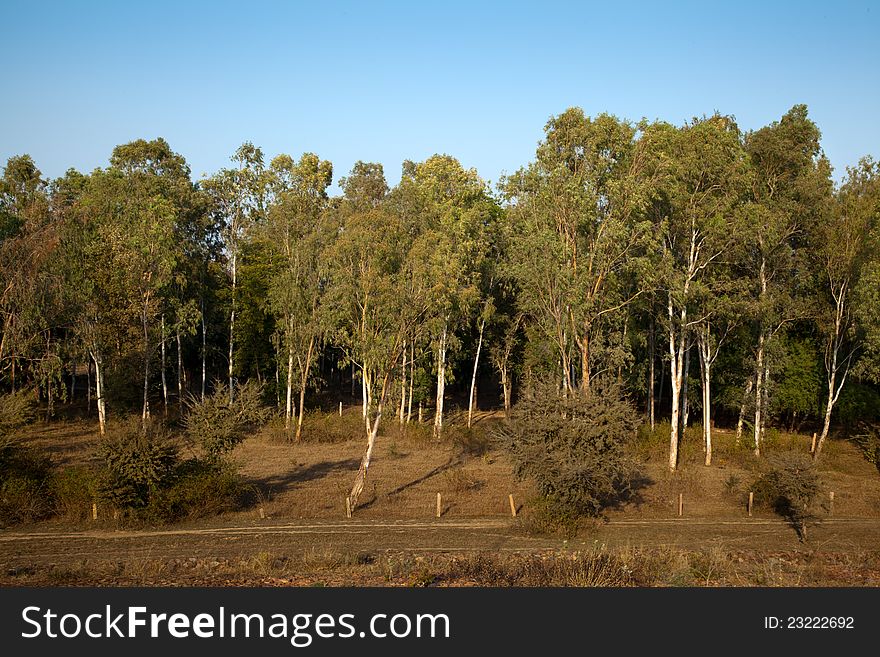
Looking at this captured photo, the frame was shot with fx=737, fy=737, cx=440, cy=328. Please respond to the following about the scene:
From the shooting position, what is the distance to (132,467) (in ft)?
84.3

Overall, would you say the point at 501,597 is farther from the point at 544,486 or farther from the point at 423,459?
the point at 423,459

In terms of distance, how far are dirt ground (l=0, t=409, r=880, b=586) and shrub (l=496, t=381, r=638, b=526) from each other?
3.56ft

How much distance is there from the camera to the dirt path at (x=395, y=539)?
2154 centimetres

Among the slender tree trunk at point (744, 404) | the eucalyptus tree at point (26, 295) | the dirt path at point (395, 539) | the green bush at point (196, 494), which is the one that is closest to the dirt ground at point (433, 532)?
the dirt path at point (395, 539)

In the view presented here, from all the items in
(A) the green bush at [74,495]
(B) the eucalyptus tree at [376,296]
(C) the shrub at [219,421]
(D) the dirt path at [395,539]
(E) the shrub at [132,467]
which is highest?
(B) the eucalyptus tree at [376,296]

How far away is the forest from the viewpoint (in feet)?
107

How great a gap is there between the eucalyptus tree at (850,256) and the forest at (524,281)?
4.7 inches

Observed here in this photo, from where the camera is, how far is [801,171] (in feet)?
132

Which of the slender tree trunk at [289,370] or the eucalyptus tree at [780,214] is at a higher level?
the eucalyptus tree at [780,214]

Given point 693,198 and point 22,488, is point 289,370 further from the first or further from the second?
point 693,198

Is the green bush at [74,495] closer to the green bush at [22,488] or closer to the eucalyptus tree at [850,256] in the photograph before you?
the green bush at [22,488]

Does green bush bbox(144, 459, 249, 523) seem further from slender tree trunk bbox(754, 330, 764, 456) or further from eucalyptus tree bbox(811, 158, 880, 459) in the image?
eucalyptus tree bbox(811, 158, 880, 459)

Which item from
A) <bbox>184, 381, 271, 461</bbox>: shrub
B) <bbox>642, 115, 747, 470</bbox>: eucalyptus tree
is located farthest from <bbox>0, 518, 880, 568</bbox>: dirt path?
<bbox>642, 115, 747, 470</bbox>: eucalyptus tree

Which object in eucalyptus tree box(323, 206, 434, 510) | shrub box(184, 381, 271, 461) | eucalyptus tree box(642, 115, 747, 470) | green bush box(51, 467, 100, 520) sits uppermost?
eucalyptus tree box(642, 115, 747, 470)
